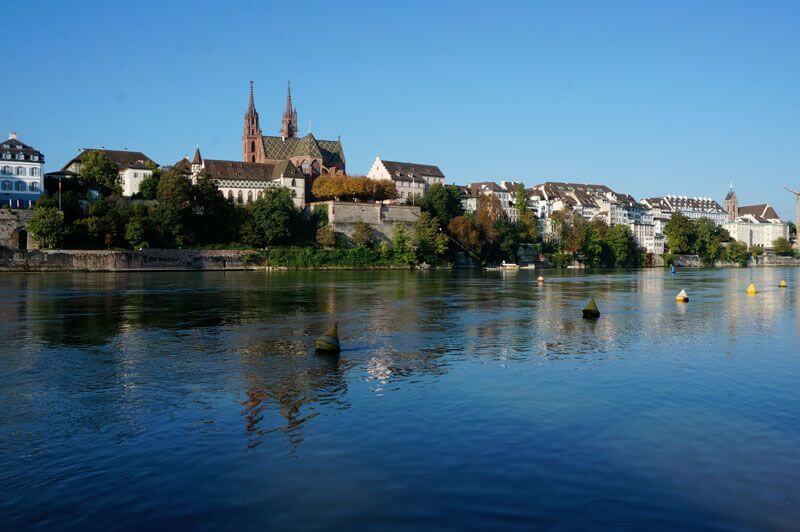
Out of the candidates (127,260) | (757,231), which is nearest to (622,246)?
(127,260)

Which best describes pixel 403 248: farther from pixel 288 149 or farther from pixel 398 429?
pixel 398 429

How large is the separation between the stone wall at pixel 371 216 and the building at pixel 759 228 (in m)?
119

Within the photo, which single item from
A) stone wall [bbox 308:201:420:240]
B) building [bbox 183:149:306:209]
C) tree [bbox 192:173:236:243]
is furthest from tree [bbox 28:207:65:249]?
stone wall [bbox 308:201:420:240]

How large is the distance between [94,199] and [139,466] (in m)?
82.1

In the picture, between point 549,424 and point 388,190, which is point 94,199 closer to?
point 388,190

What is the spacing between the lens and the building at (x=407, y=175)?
408 feet

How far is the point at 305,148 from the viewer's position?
→ 11475 centimetres

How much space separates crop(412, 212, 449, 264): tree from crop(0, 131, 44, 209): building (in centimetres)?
4912

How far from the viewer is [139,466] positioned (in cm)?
1002

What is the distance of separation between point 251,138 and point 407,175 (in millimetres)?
29614

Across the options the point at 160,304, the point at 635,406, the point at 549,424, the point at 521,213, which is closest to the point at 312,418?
the point at 549,424

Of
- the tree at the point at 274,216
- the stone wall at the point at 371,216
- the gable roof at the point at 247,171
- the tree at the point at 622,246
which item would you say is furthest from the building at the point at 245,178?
the tree at the point at 622,246

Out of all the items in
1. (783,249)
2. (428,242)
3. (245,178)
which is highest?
(245,178)

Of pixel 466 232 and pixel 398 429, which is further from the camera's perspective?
pixel 466 232
